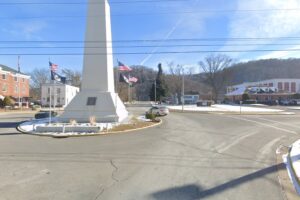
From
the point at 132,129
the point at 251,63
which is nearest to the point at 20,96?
the point at 132,129

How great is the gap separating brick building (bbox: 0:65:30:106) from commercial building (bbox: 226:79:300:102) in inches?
2684

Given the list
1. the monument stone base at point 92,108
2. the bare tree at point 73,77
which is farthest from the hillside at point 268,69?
the monument stone base at point 92,108

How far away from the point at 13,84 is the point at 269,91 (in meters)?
77.1

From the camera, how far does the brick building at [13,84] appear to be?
7275 centimetres

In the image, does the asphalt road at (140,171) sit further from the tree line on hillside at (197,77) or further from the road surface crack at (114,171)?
the tree line on hillside at (197,77)

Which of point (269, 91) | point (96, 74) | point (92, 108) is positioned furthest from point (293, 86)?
point (92, 108)

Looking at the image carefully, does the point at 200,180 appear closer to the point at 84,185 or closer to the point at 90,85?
the point at 84,185

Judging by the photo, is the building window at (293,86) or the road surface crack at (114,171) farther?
the building window at (293,86)

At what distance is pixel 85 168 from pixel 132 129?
13307 millimetres

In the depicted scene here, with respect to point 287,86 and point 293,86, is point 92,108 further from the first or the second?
point 293,86

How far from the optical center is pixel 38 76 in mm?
129000

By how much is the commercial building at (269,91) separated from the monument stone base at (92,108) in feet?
Result: 264

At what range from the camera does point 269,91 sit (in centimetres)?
11250

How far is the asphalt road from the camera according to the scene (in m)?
7.96
